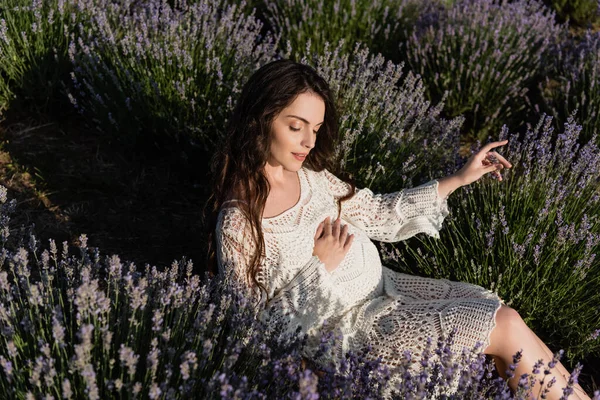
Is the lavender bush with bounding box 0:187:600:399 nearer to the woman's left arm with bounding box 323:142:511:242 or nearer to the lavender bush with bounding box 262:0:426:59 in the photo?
the woman's left arm with bounding box 323:142:511:242

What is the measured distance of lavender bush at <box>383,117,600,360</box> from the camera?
2553 millimetres

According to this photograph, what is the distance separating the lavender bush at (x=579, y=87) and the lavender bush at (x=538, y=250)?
3.08 ft

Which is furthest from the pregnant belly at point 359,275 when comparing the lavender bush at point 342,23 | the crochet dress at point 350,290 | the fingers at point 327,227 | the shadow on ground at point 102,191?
the lavender bush at point 342,23

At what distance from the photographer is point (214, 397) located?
5.54ft

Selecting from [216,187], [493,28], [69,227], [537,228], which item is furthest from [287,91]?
[493,28]

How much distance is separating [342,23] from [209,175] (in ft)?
5.19

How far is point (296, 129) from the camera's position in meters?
2.28

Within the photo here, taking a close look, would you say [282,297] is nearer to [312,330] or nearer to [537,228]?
[312,330]

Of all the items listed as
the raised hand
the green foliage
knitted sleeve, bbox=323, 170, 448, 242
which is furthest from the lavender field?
the green foliage

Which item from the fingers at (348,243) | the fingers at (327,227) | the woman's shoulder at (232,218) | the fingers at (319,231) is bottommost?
the fingers at (319,231)

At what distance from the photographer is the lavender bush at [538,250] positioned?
2.55 metres

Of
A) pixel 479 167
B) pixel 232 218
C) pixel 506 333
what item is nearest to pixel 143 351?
pixel 232 218

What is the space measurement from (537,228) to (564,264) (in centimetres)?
20

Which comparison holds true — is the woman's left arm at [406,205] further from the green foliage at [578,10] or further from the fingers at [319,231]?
the green foliage at [578,10]
